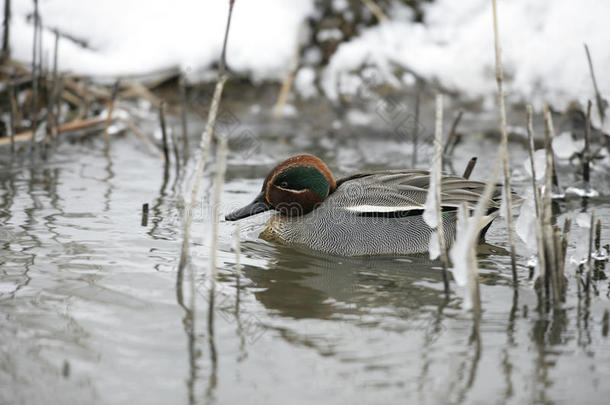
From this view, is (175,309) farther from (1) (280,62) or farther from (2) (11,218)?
(1) (280,62)

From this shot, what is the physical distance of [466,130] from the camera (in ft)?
27.2

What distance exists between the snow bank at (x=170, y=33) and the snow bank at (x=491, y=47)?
0.79 meters

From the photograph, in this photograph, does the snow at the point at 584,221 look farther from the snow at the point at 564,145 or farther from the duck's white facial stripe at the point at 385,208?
the snow at the point at 564,145

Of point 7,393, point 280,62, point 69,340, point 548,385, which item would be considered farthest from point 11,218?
point 280,62

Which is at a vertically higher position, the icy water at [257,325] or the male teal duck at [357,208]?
the male teal duck at [357,208]

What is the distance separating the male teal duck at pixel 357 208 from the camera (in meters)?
4.87

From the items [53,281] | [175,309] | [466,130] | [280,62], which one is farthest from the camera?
[280,62]

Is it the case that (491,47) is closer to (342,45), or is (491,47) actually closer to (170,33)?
(342,45)

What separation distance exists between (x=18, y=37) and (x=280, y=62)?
9.92 ft

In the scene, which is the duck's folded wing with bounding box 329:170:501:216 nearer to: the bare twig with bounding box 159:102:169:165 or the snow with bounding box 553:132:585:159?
the snow with bounding box 553:132:585:159

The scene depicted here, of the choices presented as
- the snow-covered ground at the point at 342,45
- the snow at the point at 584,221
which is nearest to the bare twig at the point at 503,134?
the snow at the point at 584,221

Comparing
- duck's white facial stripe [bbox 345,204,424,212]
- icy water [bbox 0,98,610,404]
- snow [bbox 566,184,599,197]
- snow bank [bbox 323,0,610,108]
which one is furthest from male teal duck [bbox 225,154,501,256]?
snow bank [bbox 323,0,610,108]

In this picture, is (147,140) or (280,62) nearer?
(147,140)

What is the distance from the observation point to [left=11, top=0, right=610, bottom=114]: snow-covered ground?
27.9 ft
